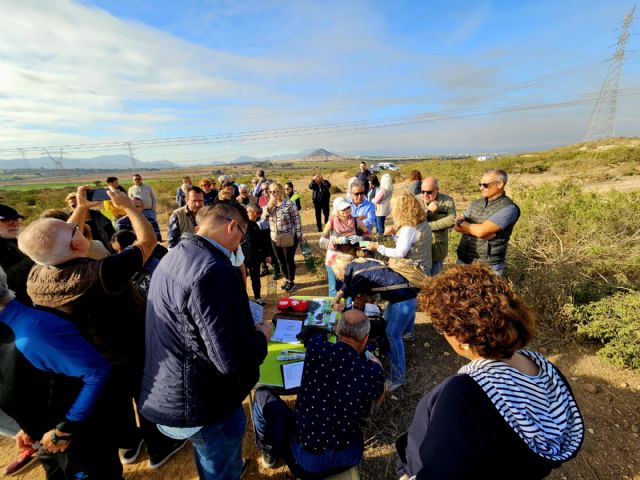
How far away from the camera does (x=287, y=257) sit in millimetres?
5395

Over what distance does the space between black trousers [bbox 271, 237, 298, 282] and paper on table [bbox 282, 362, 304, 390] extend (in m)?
2.81

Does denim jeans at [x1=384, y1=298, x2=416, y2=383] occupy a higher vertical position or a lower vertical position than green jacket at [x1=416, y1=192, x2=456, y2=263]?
lower

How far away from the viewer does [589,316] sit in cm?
360

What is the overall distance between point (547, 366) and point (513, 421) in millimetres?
415

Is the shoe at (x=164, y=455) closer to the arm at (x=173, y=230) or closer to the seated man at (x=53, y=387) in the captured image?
the seated man at (x=53, y=387)

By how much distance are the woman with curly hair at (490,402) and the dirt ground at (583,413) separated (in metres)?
1.67

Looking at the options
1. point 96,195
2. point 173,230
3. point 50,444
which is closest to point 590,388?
point 50,444

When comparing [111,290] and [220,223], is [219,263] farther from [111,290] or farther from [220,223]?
[111,290]

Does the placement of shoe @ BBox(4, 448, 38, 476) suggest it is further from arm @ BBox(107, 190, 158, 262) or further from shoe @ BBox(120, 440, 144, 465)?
arm @ BBox(107, 190, 158, 262)

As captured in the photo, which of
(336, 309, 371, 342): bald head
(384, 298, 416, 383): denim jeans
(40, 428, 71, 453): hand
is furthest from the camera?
(384, 298, 416, 383): denim jeans

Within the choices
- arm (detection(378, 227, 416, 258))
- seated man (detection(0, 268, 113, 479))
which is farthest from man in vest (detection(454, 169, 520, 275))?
seated man (detection(0, 268, 113, 479))

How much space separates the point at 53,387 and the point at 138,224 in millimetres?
1100

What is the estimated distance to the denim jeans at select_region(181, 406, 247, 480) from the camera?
176 centimetres

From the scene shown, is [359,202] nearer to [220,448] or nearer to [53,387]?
[220,448]
